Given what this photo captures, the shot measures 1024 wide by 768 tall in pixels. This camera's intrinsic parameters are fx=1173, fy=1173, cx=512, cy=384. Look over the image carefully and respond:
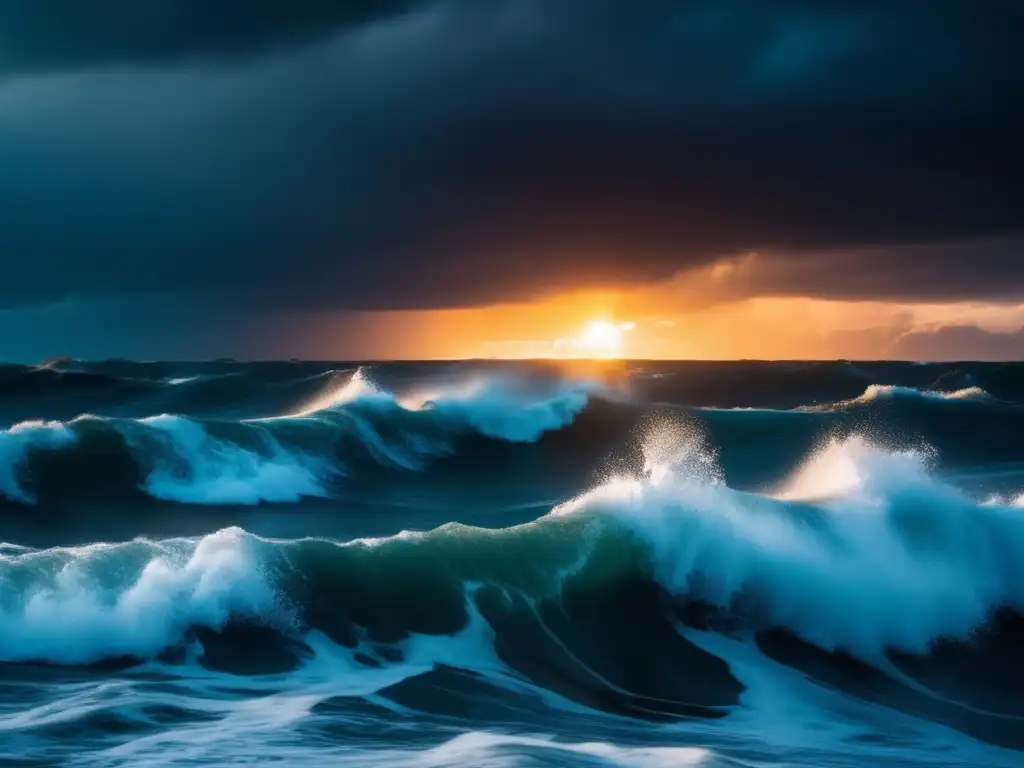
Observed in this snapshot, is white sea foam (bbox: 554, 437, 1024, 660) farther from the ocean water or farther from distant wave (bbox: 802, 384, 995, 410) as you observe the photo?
distant wave (bbox: 802, 384, 995, 410)

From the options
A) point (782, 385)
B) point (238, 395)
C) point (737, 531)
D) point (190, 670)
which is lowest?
point (190, 670)

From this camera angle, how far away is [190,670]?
963cm

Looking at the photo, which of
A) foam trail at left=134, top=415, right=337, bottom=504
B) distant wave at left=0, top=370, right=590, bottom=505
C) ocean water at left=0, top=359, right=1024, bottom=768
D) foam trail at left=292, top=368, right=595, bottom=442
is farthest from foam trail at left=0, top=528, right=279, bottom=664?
foam trail at left=292, top=368, right=595, bottom=442

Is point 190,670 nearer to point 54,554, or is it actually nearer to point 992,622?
point 54,554

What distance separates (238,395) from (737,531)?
33.8m

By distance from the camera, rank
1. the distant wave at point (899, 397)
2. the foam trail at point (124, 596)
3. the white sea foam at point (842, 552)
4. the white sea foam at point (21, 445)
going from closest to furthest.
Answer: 1. the foam trail at point (124, 596)
2. the white sea foam at point (842, 552)
3. the white sea foam at point (21, 445)
4. the distant wave at point (899, 397)

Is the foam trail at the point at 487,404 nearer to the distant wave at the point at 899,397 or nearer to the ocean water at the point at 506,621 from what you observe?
the distant wave at the point at 899,397

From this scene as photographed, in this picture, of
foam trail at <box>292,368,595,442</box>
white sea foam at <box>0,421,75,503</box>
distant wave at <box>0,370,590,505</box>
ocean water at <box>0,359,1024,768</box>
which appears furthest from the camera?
foam trail at <box>292,368,595,442</box>

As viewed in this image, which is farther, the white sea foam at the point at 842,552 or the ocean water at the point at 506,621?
the white sea foam at the point at 842,552

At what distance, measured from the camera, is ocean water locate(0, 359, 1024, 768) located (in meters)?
8.30

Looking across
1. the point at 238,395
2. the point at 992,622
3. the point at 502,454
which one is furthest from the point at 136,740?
the point at 238,395

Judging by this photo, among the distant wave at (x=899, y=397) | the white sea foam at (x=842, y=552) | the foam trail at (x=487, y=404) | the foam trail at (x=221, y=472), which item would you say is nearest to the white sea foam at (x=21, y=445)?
the foam trail at (x=221, y=472)

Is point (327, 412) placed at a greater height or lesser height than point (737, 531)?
greater

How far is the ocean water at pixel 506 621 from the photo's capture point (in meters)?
8.30
